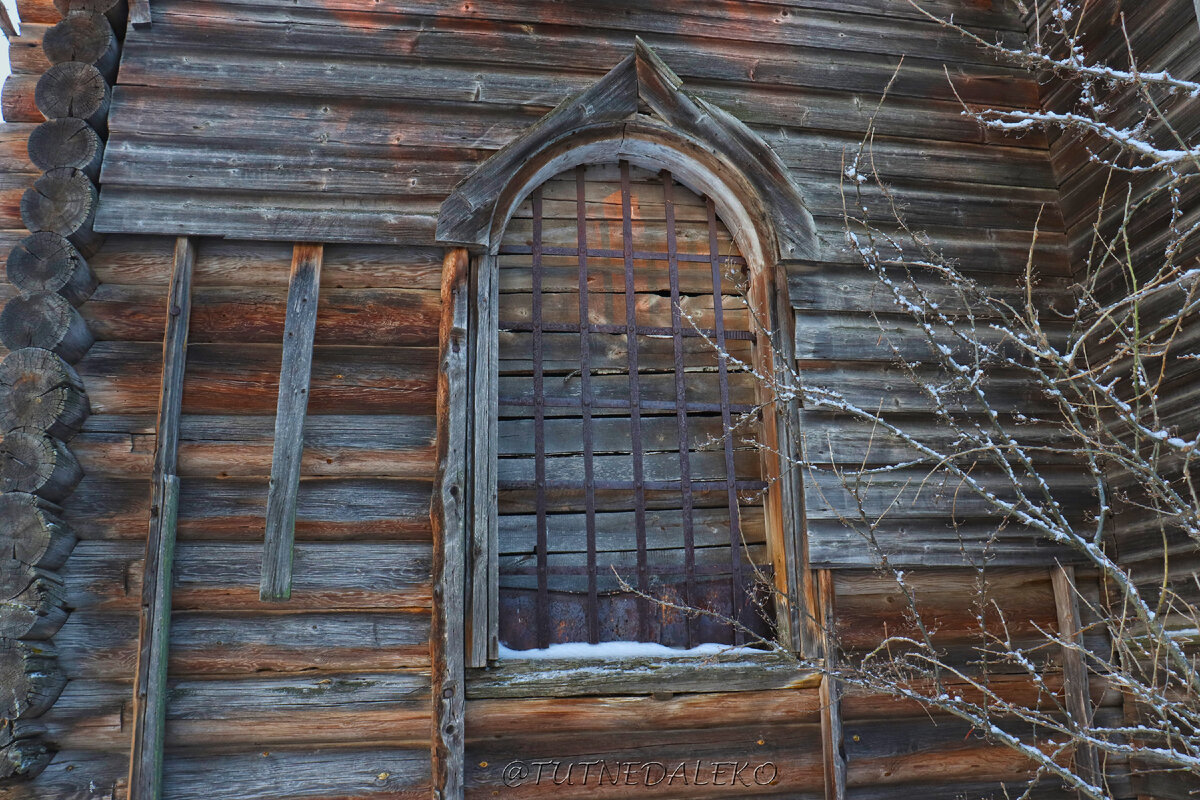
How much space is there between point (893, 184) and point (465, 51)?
2.22 m

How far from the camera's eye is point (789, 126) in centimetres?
434

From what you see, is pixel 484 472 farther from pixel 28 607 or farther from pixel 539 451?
pixel 28 607

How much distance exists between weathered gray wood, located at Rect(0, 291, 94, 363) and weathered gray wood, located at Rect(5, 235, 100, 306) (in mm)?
43

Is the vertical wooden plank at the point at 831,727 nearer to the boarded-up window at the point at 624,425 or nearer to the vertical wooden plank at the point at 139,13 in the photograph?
the boarded-up window at the point at 624,425

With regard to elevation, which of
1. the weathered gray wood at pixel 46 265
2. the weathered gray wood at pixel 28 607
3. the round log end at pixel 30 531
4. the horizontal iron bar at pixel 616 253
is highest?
the horizontal iron bar at pixel 616 253

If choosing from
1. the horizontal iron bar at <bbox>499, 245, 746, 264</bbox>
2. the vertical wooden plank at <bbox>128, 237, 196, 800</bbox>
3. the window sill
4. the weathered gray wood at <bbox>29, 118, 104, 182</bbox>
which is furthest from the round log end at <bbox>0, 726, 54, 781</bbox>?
the horizontal iron bar at <bbox>499, 245, 746, 264</bbox>

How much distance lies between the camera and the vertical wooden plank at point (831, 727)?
11.9 ft

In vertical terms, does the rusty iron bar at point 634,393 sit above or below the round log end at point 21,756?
above

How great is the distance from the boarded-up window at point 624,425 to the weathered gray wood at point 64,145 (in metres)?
1.78

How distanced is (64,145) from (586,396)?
7.97ft

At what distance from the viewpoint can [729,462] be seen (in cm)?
404

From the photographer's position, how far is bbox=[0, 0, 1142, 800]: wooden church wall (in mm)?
3379

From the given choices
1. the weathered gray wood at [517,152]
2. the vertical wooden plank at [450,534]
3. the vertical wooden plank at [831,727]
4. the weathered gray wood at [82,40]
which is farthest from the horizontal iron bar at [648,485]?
the weathered gray wood at [82,40]

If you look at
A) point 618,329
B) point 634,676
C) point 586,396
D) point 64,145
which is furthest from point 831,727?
point 64,145
